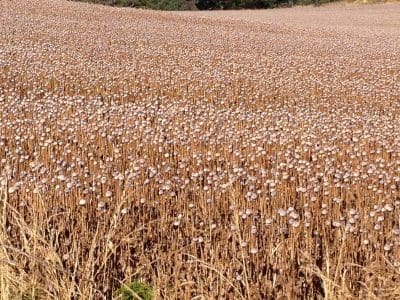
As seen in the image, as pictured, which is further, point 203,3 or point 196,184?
point 203,3

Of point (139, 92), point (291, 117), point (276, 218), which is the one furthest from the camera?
point (139, 92)

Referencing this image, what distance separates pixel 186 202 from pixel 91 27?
17.0 m

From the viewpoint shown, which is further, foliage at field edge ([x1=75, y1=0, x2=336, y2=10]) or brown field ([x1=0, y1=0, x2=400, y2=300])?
foliage at field edge ([x1=75, y1=0, x2=336, y2=10])

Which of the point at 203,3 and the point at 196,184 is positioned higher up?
the point at 203,3

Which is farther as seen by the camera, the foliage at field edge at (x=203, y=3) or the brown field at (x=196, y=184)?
the foliage at field edge at (x=203, y=3)

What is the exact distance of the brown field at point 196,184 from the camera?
361 cm

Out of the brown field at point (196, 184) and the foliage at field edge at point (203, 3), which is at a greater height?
the foliage at field edge at point (203, 3)

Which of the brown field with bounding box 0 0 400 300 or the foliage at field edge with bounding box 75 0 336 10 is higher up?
the foliage at field edge with bounding box 75 0 336 10

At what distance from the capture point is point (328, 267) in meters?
3.41

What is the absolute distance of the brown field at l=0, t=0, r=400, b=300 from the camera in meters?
3.61

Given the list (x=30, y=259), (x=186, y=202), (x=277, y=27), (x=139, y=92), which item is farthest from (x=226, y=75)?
(x=277, y=27)

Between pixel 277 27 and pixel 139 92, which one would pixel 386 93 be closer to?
pixel 139 92

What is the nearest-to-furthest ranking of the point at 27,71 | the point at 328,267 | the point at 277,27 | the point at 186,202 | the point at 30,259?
A: the point at 328,267
the point at 30,259
the point at 186,202
the point at 27,71
the point at 277,27

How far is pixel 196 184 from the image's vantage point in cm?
493
